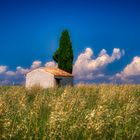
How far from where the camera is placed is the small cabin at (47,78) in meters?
52.4

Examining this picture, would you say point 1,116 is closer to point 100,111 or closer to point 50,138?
point 50,138

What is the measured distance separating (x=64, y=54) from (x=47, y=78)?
10812 millimetres

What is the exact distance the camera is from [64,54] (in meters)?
62.8

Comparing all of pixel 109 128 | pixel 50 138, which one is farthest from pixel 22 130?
pixel 109 128

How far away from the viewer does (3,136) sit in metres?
5.32

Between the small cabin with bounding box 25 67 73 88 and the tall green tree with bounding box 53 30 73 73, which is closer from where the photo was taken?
the small cabin with bounding box 25 67 73 88

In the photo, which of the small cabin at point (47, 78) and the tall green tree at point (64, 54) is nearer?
the small cabin at point (47, 78)

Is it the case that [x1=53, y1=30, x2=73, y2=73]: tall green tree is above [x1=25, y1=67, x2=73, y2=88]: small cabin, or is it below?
above

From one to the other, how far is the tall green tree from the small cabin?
22.9 feet

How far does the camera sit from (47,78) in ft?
173

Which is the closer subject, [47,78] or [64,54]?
[47,78]

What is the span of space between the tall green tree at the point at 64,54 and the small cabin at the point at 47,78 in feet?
22.9

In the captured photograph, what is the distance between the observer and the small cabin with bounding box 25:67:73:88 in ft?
172

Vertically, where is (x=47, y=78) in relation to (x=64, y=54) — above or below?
below
